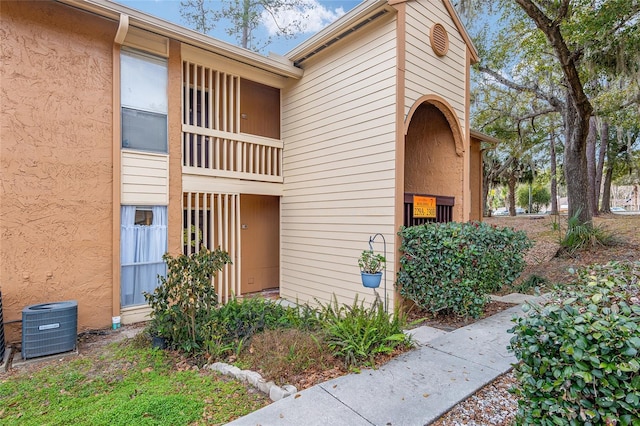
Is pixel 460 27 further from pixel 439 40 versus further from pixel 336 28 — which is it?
pixel 336 28

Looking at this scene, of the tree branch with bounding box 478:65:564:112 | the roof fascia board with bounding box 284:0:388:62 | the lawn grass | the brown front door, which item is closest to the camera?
the lawn grass

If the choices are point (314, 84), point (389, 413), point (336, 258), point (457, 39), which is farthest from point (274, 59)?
point (389, 413)

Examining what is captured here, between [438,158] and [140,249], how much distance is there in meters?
6.18

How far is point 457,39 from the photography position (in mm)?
6770

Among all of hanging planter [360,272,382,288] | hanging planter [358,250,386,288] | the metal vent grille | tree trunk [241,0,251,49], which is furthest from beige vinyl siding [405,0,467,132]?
tree trunk [241,0,251,49]

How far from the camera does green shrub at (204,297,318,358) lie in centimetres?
416

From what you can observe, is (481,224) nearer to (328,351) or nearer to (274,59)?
(328,351)

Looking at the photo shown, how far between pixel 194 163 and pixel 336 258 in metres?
3.31

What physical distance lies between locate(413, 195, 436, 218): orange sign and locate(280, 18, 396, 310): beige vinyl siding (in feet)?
2.69

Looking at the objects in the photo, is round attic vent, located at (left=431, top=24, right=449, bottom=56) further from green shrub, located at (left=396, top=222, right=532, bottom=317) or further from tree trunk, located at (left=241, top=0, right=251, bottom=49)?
tree trunk, located at (left=241, top=0, right=251, bottom=49)

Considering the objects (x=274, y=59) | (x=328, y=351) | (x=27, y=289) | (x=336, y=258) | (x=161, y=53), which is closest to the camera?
(x=328, y=351)

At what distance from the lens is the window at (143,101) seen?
18.5ft

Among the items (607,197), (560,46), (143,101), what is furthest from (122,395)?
(607,197)

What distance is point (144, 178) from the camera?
18.9ft
